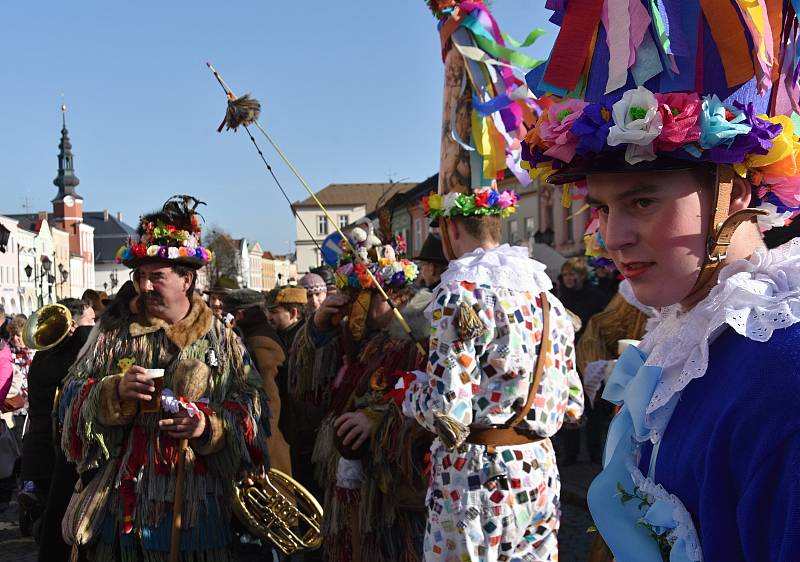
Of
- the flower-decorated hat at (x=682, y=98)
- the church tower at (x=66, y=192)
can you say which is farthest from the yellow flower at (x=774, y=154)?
the church tower at (x=66, y=192)

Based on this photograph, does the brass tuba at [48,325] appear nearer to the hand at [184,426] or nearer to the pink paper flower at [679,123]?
the hand at [184,426]

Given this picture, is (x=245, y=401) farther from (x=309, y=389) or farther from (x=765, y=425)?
(x=765, y=425)

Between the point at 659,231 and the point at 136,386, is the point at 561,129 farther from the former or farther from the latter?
the point at 136,386

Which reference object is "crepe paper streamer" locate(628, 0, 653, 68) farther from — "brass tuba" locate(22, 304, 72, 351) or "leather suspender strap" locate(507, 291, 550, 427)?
"brass tuba" locate(22, 304, 72, 351)

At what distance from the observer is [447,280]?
10.3 feet

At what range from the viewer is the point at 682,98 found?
153 centimetres

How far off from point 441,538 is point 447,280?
3.38 feet

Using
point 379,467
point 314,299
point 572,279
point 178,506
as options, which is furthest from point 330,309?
point 572,279

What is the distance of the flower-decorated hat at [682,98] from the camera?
1485 mm

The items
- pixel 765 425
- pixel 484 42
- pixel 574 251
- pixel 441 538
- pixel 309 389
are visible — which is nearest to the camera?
pixel 765 425

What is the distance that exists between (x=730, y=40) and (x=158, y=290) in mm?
3258

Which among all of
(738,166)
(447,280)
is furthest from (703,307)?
(447,280)

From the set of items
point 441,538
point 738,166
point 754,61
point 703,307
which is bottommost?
point 441,538

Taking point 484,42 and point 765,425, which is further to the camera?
point 484,42
